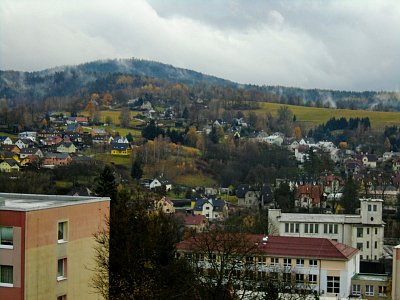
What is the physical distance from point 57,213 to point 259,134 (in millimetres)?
99130

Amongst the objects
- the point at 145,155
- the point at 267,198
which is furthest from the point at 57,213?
the point at 145,155

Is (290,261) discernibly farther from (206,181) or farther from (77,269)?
(206,181)

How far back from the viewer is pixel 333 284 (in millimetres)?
32625

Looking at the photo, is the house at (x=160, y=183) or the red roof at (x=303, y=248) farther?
the house at (x=160, y=183)

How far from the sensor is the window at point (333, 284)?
3247cm

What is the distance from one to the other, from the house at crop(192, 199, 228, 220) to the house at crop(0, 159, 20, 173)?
53.3 feet

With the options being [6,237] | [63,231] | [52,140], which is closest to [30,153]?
[52,140]

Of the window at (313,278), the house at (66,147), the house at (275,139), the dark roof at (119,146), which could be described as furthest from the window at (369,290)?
the house at (275,139)

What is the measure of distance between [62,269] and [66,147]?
72691mm

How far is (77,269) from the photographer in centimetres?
2016

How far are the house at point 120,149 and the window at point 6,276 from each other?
67386 millimetres

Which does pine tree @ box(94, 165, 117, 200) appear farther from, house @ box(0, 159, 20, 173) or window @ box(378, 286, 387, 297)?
house @ box(0, 159, 20, 173)

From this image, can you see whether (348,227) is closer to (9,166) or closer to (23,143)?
(9,166)

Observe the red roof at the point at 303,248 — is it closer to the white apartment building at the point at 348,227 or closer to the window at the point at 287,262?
the window at the point at 287,262
